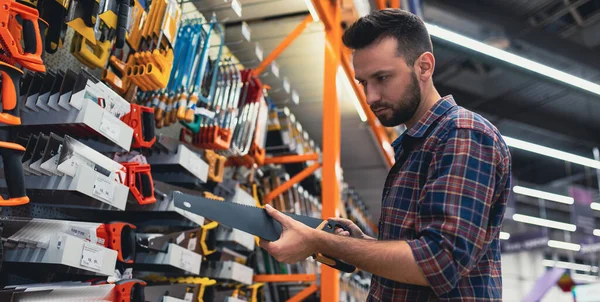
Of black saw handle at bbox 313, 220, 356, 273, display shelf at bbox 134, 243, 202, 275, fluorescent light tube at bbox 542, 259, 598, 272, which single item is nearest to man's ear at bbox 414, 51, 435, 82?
black saw handle at bbox 313, 220, 356, 273

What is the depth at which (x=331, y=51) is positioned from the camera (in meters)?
3.98

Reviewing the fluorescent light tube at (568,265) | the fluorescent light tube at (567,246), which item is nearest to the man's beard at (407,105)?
the fluorescent light tube at (567,246)

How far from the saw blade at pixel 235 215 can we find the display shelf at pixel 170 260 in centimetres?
117

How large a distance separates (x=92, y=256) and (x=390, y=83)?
1.23m

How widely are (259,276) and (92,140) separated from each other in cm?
186

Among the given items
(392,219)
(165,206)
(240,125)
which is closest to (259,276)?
(240,125)

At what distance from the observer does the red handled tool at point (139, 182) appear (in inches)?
91.1

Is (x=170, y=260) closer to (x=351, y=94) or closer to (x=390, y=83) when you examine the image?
(x=390, y=83)

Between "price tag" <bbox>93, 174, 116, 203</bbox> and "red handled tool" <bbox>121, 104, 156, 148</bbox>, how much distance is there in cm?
31

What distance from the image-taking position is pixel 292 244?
1.34 meters

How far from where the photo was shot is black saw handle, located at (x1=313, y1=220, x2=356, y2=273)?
1497 mm

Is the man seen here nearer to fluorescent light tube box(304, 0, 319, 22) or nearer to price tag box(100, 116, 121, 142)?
price tag box(100, 116, 121, 142)

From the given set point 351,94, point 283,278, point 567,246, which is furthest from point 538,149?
point 567,246

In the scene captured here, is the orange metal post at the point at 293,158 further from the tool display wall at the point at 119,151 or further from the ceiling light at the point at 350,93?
the ceiling light at the point at 350,93
